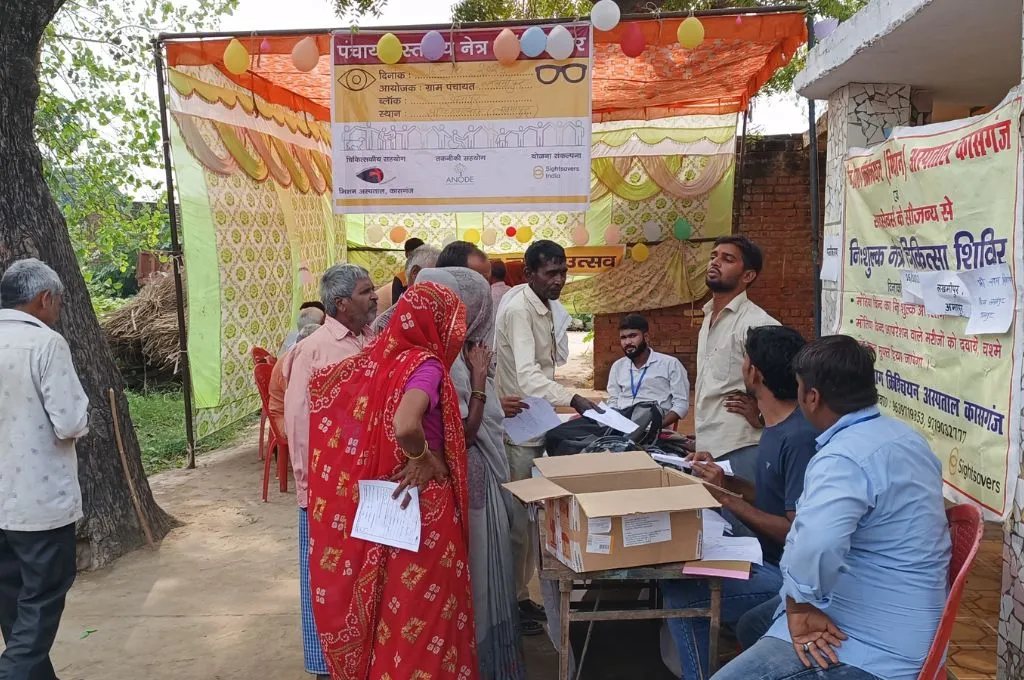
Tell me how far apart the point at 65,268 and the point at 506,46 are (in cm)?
306

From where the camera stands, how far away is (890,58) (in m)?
3.86

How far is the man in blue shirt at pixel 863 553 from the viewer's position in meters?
2.00

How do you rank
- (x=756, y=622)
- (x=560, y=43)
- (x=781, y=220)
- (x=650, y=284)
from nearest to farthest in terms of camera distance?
(x=756, y=622) < (x=560, y=43) < (x=781, y=220) < (x=650, y=284)

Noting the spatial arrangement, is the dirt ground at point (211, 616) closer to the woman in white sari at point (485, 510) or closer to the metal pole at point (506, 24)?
the woman in white sari at point (485, 510)

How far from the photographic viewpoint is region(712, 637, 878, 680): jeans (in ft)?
6.83

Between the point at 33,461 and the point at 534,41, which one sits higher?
the point at 534,41

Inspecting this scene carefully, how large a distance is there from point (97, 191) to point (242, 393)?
3.76 m

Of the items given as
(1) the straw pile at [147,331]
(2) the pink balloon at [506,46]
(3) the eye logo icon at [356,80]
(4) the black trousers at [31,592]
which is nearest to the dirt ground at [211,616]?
(4) the black trousers at [31,592]

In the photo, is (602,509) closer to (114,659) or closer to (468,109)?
(114,659)

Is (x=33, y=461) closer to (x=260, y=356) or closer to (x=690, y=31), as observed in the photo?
(x=260, y=356)

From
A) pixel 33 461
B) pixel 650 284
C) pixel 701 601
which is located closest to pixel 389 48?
pixel 33 461

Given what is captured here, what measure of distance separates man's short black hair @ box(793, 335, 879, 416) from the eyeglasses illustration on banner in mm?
3626

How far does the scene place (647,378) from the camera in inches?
216

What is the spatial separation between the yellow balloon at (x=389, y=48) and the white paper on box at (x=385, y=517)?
350 centimetres
